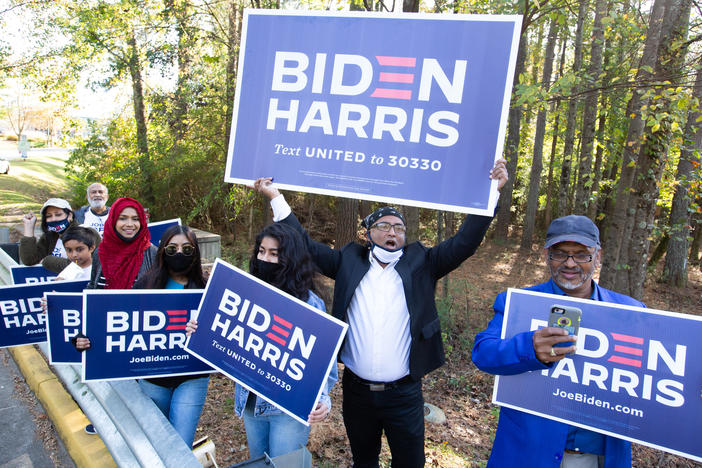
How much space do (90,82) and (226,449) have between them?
13140 mm

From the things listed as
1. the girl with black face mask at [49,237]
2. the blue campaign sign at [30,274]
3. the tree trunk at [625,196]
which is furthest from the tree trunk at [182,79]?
the tree trunk at [625,196]

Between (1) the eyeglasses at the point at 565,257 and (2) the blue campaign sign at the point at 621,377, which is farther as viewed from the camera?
(1) the eyeglasses at the point at 565,257

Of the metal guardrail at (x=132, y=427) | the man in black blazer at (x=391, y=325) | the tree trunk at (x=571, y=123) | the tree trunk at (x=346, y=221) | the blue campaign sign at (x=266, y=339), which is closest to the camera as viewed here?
the metal guardrail at (x=132, y=427)

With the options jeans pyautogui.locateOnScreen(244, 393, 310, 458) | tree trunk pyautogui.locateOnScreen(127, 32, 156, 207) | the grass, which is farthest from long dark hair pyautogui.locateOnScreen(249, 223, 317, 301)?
the grass

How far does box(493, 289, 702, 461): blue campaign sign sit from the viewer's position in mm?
2066

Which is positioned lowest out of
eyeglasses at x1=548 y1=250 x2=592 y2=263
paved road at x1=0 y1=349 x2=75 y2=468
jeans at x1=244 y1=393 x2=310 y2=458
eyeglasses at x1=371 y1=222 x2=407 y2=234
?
paved road at x1=0 y1=349 x2=75 y2=468

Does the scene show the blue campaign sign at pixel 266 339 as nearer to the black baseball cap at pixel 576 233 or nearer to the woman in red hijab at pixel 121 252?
the woman in red hijab at pixel 121 252

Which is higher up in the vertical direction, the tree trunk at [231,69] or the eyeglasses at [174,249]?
the tree trunk at [231,69]

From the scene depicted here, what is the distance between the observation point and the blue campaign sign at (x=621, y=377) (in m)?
2.07

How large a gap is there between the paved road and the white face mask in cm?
276

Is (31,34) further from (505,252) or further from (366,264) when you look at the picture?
(505,252)

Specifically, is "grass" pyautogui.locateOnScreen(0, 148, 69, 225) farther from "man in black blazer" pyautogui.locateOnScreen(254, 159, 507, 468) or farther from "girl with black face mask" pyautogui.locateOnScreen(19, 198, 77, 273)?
"man in black blazer" pyautogui.locateOnScreen(254, 159, 507, 468)

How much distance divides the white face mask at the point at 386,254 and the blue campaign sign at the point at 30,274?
3714 millimetres

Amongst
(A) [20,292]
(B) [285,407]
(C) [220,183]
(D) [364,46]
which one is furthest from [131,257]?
(C) [220,183]
